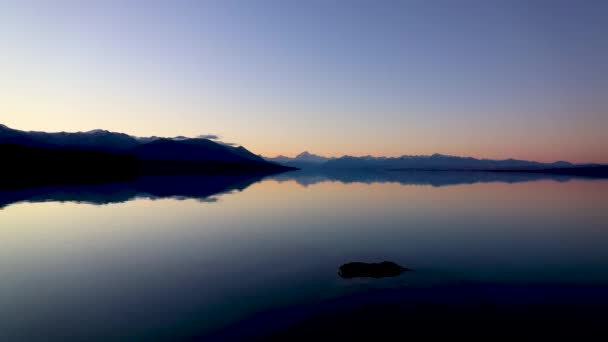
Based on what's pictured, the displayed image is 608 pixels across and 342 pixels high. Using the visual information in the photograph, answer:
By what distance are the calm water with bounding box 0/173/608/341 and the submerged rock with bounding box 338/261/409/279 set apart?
2.10 ft

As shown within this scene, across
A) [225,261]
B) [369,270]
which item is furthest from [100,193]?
[369,270]

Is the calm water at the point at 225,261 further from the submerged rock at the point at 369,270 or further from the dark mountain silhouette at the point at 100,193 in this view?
the dark mountain silhouette at the point at 100,193

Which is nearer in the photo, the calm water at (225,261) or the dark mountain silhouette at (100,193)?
the calm water at (225,261)

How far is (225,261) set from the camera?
22.3 m

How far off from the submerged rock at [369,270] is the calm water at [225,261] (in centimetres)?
64

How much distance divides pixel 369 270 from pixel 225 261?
9.86 meters

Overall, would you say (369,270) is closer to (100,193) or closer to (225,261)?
(225,261)

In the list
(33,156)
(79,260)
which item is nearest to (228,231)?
(79,260)

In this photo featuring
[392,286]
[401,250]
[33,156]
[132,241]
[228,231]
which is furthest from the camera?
[33,156]

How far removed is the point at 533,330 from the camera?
11844 mm

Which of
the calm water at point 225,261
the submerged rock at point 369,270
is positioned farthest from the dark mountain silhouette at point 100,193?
the submerged rock at point 369,270

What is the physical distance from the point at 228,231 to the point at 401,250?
17.4 metres

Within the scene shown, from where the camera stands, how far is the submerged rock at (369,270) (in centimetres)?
1856

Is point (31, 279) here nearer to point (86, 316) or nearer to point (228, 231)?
point (86, 316)
